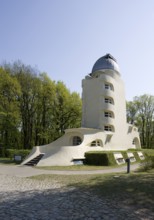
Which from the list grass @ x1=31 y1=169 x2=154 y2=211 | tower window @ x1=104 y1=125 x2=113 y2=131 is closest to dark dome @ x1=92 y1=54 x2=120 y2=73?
tower window @ x1=104 y1=125 x2=113 y2=131

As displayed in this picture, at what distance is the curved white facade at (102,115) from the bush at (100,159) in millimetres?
1655

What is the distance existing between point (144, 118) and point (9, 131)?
31.7 metres

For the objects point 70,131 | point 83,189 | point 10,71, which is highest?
point 10,71

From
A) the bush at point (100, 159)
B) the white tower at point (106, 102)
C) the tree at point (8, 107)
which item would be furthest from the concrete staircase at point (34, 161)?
the tree at point (8, 107)

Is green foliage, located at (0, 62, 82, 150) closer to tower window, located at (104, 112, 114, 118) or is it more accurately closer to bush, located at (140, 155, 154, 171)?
tower window, located at (104, 112, 114, 118)

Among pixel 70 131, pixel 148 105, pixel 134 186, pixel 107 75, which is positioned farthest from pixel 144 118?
pixel 134 186

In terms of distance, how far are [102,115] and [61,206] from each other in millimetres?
22540

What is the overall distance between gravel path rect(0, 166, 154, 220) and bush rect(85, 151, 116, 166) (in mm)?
12371

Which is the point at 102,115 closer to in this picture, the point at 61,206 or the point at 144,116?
the point at 61,206

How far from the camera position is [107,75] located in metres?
30.2

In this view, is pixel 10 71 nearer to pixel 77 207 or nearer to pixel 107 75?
pixel 107 75

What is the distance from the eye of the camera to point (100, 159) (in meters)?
21.5

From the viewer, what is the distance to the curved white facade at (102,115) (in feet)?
87.7

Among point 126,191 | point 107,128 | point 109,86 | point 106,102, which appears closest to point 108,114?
point 106,102
